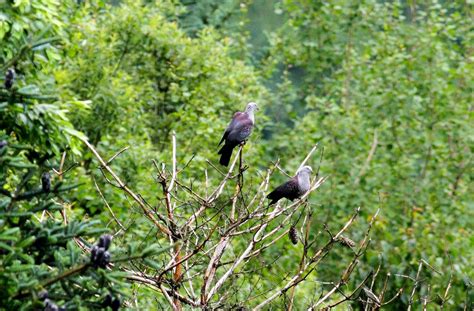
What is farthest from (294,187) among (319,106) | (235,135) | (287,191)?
(319,106)

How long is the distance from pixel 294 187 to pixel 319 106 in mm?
14663

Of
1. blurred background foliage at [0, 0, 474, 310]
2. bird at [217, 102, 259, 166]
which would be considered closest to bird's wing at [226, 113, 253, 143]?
bird at [217, 102, 259, 166]

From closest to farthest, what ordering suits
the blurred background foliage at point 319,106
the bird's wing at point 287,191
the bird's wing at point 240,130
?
the bird's wing at point 287,191 < the bird's wing at point 240,130 < the blurred background foliage at point 319,106

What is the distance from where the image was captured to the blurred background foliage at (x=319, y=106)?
1589cm

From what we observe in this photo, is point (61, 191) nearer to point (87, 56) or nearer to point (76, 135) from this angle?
point (76, 135)

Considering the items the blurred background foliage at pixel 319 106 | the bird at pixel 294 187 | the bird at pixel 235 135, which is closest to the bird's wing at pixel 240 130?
the bird at pixel 235 135

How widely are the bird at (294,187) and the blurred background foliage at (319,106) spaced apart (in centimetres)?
497

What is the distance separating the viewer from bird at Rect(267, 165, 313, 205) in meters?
7.62

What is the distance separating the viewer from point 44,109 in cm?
578

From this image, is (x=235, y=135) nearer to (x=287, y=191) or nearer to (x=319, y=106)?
(x=287, y=191)

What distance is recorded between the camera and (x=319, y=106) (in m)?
22.3

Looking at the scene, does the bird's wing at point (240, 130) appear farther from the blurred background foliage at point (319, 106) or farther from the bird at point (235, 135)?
the blurred background foliage at point (319, 106)

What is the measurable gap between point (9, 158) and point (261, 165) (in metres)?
17.1

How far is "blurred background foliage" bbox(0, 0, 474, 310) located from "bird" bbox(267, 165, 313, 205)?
4969 mm
